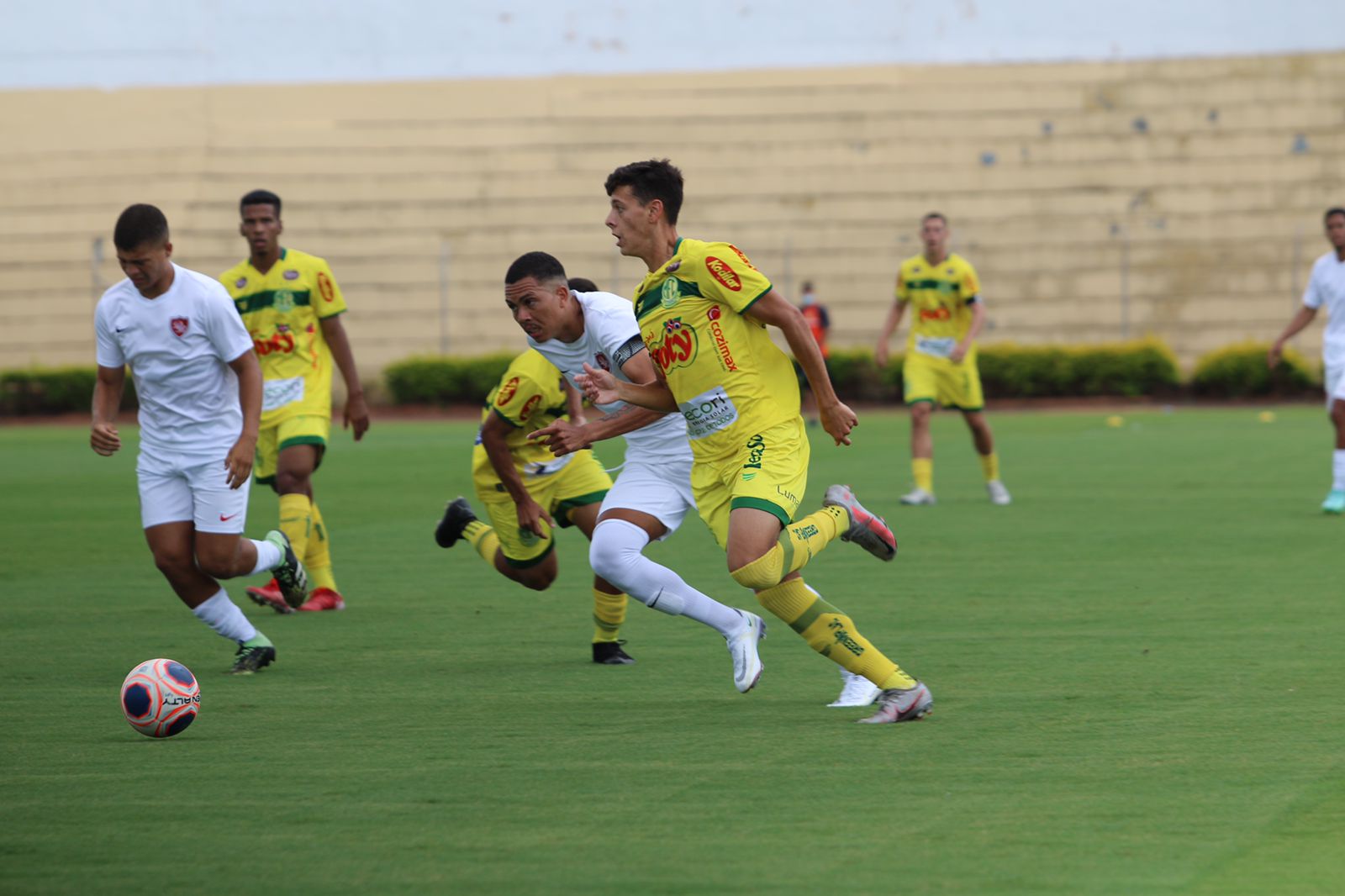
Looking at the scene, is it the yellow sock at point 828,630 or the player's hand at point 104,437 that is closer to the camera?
the yellow sock at point 828,630

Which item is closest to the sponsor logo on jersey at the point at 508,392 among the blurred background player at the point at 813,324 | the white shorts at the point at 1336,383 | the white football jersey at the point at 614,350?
the white football jersey at the point at 614,350

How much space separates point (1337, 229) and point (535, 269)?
8.12 metres

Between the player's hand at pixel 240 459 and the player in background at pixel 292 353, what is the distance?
254 cm

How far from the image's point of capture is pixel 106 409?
289 inches

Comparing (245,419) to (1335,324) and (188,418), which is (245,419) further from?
(1335,324)

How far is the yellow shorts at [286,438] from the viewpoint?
31.9 ft

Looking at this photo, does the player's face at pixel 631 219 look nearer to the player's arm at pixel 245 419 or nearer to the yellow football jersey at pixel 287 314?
the player's arm at pixel 245 419

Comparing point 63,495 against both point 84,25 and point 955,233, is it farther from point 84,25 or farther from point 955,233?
point 84,25

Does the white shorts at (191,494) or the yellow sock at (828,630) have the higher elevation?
the white shorts at (191,494)

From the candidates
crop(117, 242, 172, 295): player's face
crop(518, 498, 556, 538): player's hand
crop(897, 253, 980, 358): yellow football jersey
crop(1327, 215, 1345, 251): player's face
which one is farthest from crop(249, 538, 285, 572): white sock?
crop(1327, 215, 1345, 251): player's face

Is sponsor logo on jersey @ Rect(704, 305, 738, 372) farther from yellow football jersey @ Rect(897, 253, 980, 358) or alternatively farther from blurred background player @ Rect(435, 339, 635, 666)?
yellow football jersey @ Rect(897, 253, 980, 358)

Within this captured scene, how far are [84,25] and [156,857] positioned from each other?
3830 centimetres

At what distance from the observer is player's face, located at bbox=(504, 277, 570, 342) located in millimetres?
7035

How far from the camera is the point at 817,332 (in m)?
27.9
